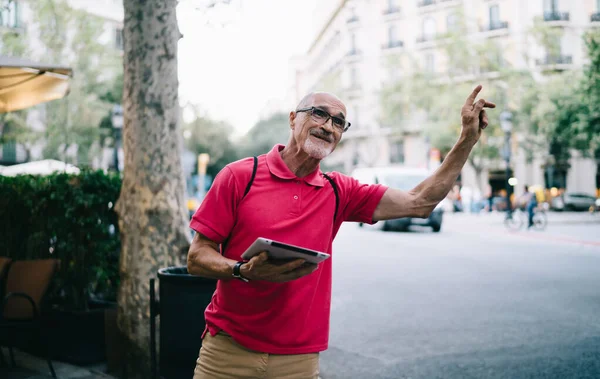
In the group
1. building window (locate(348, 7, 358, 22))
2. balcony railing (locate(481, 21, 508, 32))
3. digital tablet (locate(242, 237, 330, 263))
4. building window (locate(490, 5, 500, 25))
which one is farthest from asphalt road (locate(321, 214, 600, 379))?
building window (locate(348, 7, 358, 22))

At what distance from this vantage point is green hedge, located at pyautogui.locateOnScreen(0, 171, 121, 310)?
5.68 m

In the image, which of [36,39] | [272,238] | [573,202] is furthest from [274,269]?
[36,39]

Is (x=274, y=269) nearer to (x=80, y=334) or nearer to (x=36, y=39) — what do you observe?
(x=80, y=334)

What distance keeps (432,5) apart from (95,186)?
57.4 metres

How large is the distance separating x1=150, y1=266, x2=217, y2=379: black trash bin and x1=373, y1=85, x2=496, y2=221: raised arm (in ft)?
4.64

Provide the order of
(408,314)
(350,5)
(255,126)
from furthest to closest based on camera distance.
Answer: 1. (255,126)
2. (350,5)
3. (408,314)

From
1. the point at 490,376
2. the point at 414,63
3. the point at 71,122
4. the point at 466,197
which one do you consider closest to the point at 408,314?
the point at 490,376

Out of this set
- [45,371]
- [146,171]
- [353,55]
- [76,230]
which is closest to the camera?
[146,171]

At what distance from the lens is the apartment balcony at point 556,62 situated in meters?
48.3

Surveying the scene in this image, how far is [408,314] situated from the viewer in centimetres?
784

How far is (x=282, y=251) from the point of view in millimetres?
2008

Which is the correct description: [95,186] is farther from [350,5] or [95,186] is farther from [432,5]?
[350,5]

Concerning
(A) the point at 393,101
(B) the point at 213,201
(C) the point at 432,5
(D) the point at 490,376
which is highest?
(C) the point at 432,5

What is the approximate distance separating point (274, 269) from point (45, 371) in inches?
158
